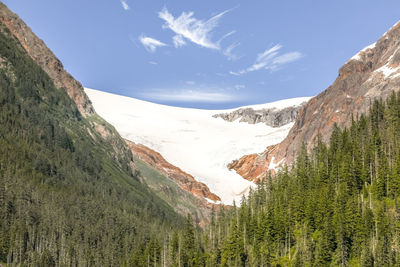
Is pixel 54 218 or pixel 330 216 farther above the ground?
pixel 330 216

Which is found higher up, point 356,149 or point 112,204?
point 356,149

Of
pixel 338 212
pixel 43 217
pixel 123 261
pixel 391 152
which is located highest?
pixel 391 152

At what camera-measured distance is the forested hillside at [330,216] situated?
3612 inches

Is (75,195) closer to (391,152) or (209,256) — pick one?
(209,256)

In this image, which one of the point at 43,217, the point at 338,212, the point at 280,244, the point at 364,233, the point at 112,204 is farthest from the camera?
the point at 112,204

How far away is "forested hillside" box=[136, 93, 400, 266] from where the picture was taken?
301 ft

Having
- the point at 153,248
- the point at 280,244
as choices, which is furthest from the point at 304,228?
the point at 153,248

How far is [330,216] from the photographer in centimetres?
10175

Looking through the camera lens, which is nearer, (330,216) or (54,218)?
(330,216)

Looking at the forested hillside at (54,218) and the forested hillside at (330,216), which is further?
the forested hillside at (54,218)

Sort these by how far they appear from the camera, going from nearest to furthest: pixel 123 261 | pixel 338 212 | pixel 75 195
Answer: pixel 338 212 → pixel 123 261 → pixel 75 195

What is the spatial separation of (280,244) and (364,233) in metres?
20.3

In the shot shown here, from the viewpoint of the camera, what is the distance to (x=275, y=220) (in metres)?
111

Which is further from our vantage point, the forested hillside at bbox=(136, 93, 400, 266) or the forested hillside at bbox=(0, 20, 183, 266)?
the forested hillside at bbox=(0, 20, 183, 266)
